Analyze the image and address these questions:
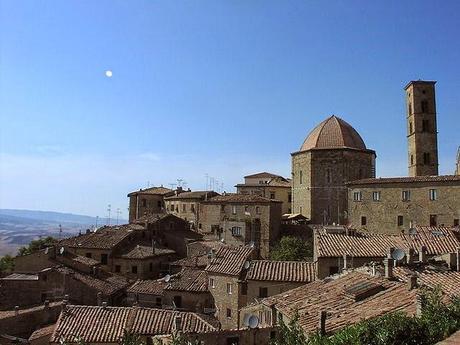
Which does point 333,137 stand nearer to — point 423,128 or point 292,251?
point 423,128

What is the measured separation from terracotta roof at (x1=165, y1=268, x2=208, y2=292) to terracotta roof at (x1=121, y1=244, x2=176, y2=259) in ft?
33.7

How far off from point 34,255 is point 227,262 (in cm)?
1904

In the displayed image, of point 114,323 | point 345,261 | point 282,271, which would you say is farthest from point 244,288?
point 114,323

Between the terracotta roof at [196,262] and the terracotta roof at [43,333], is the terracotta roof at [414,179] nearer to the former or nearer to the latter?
the terracotta roof at [196,262]

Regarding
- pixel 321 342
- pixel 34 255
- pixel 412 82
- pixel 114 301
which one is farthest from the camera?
pixel 412 82

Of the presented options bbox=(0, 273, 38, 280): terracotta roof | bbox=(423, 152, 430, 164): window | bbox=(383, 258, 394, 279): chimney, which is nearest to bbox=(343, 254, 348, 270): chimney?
bbox=(383, 258, 394, 279): chimney

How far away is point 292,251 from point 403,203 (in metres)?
12.1

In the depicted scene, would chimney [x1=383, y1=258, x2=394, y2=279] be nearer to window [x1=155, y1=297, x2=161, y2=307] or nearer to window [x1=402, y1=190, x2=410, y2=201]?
window [x1=155, y1=297, x2=161, y2=307]

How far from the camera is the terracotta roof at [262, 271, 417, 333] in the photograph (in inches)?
593

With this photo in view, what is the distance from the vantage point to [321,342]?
11.1 m

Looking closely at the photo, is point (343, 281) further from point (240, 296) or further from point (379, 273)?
point (240, 296)

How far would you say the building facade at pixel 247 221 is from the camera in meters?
54.6

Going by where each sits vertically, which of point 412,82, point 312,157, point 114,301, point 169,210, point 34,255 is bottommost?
point 114,301

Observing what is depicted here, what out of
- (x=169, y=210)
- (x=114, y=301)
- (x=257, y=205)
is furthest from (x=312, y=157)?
(x=114, y=301)
